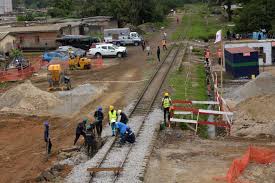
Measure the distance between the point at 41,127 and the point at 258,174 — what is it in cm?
1410

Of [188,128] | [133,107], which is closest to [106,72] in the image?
[133,107]

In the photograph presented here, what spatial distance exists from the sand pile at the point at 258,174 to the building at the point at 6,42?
155 feet

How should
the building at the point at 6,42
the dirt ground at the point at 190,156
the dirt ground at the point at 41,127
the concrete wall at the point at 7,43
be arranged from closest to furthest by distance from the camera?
the dirt ground at the point at 190,156, the dirt ground at the point at 41,127, the building at the point at 6,42, the concrete wall at the point at 7,43

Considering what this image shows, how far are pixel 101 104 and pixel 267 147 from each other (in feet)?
44.3

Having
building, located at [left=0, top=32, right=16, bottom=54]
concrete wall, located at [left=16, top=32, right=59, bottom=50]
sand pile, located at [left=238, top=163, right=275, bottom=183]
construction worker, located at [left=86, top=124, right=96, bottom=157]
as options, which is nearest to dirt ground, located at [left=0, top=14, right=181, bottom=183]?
construction worker, located at [left=86, top=124, right=96, bottom=157]

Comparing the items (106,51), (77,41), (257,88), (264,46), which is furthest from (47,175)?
(77,41)

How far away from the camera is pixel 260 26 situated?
67062 millimetres

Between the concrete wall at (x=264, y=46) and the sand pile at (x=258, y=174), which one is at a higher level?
the concrete wall at (x=264, y=46)

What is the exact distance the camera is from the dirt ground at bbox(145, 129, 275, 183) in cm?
1992

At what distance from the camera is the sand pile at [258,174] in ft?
63.3

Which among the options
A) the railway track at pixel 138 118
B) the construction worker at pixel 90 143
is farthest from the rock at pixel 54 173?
the construction worker at pixel 90 143

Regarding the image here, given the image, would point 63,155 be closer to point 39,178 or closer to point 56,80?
point 39,178

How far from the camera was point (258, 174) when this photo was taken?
786 inches

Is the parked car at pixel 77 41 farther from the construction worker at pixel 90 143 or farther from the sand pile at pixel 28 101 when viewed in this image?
the construction worker at pixel 90 143
